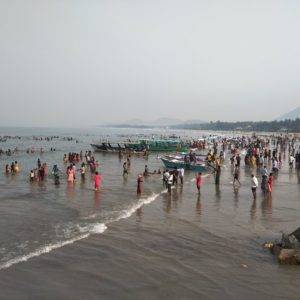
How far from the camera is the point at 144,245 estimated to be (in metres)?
14.0

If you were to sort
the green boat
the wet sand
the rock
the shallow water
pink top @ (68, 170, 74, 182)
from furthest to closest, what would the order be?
the green boat → pink top @ (68, 170, 74, 182) → the rock → the shallow water → the wet sand

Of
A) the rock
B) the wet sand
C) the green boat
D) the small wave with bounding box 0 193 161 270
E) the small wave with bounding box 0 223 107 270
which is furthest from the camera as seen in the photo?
the green boat

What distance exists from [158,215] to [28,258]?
719 centimetres

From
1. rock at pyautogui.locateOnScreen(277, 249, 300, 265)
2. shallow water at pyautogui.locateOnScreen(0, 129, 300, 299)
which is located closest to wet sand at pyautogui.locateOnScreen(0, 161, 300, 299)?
shallow water at pyautogui.locateOnScreen(0, 129, 300, 299)

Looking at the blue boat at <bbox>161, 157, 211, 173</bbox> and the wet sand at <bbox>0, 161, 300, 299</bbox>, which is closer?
the wet sand at <bbox>0, 161, 300, 299</bbox>

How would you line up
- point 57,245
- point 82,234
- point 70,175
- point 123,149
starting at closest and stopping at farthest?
point 57,245, point 82,234, point 70,175, point 123,149

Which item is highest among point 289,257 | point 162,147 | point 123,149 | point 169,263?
point 162,147

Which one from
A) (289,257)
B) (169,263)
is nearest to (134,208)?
(169,263)

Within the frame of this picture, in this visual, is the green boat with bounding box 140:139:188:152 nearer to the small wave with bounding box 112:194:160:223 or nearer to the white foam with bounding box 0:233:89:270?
the small wave with bounding box 112:194:160:223

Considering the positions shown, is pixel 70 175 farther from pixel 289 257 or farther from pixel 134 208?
pixel 289 257

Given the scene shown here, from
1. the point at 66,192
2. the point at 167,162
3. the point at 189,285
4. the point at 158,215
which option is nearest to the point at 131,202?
the point at 158,215

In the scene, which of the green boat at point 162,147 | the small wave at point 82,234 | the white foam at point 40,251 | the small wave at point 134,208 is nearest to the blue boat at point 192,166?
the small wave at point 134,208

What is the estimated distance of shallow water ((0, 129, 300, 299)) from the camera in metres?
10.6

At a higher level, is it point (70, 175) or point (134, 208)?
point (70, 175)
